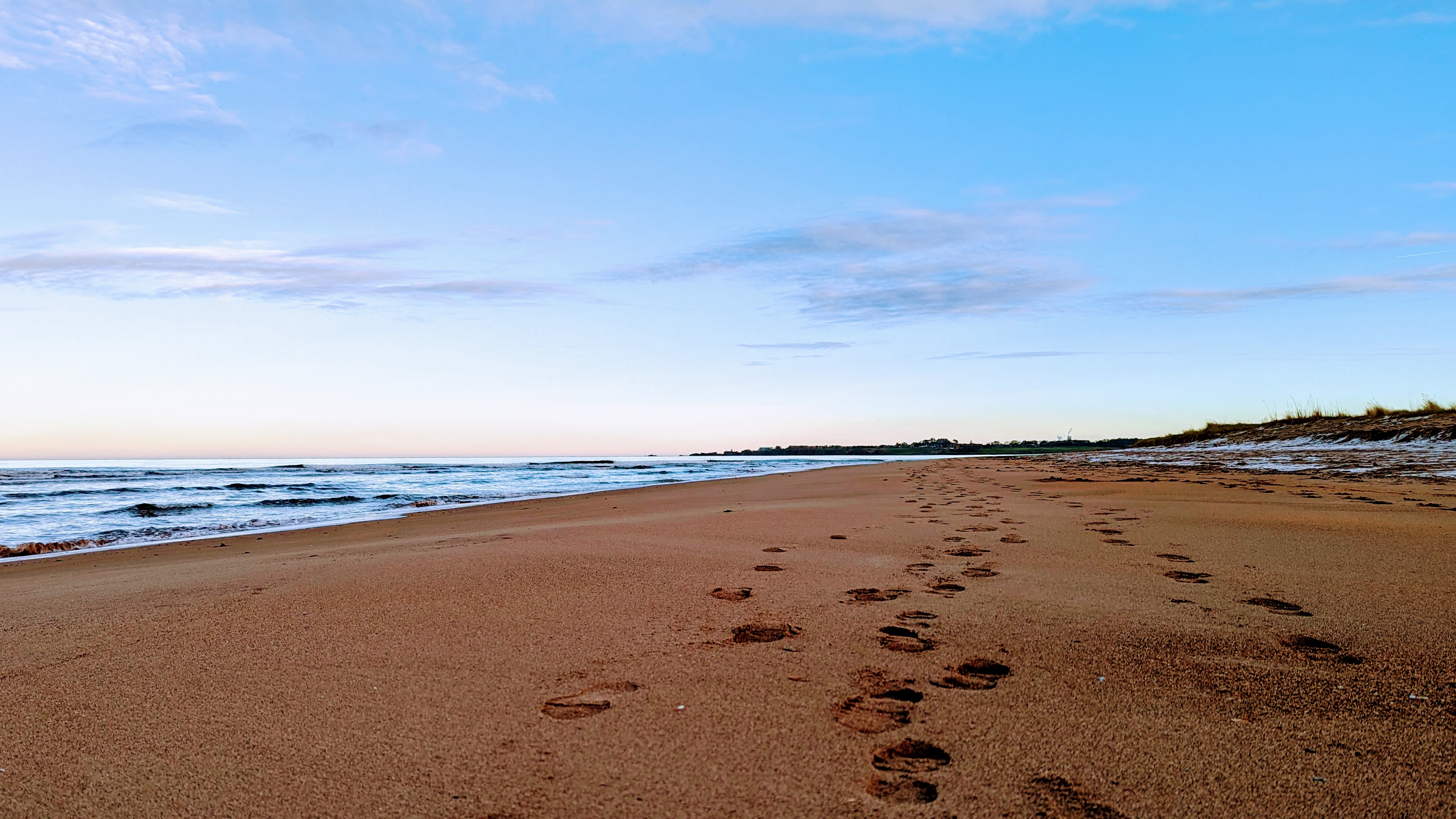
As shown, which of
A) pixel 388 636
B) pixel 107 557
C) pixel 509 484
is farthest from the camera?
pixel 509 484

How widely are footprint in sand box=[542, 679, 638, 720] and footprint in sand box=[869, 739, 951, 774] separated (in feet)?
2.64

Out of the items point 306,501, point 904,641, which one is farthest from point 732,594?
point 306,501

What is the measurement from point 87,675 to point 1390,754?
12.7 ft

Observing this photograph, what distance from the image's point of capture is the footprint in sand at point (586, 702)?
2.22 m

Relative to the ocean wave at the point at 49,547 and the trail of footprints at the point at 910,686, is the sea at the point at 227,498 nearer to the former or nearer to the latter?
the ocean wave at the point at 49,547

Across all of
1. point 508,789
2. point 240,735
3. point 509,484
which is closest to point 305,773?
point 240,735

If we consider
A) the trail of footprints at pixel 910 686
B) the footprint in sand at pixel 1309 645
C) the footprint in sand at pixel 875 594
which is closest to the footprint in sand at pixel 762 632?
the trail of footprints at pixel 910 686

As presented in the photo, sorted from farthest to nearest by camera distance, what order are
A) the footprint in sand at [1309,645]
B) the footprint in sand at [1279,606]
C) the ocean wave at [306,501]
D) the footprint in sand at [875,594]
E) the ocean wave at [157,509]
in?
the ocean wave at [306,501] → the ocean wave at [157,509] → the footprint in sand at [875,594] → the footprint in sand at [1279,606] → the footprint in sand at [1309,645]

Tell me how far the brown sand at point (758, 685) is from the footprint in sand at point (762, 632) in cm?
2

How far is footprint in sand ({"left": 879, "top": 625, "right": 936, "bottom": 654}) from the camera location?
2.78 m

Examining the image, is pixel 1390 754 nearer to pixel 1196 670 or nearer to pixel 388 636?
pixel 1196 670

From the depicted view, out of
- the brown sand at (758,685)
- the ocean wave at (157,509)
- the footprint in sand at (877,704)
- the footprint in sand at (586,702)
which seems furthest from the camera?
the ocean wave at (157,509)

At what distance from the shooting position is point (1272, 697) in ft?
7.34

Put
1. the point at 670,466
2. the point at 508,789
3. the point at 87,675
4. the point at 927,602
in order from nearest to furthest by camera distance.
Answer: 1. the point at 508,789
2. the point at 87,675
3. the point at 927,602
4. the point at 670,466
